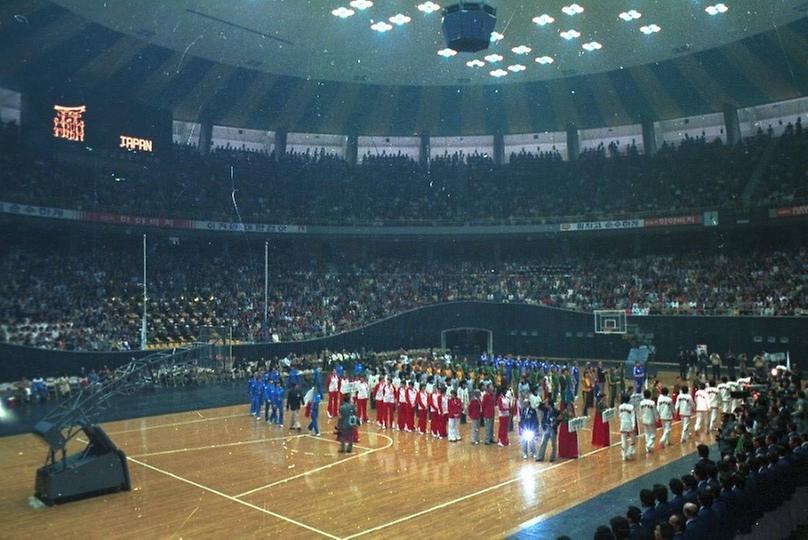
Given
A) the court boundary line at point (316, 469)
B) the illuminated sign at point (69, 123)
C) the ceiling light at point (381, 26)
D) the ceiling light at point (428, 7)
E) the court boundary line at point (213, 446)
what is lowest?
the court boundary line at point (316, 469)

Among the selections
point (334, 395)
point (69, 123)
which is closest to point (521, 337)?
point (334, 395)

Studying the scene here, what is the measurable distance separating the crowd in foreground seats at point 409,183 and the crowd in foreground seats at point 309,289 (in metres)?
3.22

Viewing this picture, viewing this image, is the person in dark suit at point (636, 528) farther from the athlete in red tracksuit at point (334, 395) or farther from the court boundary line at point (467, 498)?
the athlete in red tracksuit at point (334, 395)

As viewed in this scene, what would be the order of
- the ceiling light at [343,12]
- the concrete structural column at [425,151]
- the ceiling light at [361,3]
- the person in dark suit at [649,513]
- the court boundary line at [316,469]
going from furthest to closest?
1. the concrete structural column at [425,151]
2. the ceiling light at [343,12]
3. the ceiling light at [361,3]
4. the court boundary line at [316,469]
5. the person in dark suit at [649,513]

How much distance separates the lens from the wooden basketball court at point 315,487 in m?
11.4

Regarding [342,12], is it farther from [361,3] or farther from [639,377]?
[639,377]

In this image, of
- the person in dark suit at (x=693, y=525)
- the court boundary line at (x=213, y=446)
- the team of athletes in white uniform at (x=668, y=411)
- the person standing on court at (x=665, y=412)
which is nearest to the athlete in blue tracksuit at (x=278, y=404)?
the court boundary line at (x=213, y=446)

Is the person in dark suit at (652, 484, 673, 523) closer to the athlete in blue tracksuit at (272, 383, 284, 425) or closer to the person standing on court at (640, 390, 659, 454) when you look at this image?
the person standing on court at (640, 390, 659, 454)

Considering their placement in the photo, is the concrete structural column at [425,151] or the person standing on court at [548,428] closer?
the person standing on court at [548,428]

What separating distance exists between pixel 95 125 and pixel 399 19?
17.5m

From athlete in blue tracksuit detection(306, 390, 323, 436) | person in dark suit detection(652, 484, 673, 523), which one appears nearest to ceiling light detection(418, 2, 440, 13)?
athlete in blue tracksuit detection(306, 390, 323, 436)

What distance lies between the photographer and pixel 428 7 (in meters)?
26.6

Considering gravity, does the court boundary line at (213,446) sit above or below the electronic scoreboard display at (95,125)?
below

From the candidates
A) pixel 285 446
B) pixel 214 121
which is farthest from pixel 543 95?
pixel 285 446
